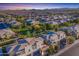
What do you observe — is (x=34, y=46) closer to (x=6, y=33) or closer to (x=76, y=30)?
(x=6, y=33)

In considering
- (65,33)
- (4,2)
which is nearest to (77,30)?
(65,33)

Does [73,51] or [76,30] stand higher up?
[76,30]

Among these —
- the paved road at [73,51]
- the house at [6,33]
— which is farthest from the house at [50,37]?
the house at [6,33]

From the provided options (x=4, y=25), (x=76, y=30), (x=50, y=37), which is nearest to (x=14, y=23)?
(x=4, y=25)

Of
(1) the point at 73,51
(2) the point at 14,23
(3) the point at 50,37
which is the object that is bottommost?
(1) the point at 73,51

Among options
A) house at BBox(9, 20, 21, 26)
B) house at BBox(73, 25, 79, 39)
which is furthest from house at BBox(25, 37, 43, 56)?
house at BBox(73, 25, 79, 39)

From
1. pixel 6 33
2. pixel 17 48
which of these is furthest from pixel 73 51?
pixel 6 33

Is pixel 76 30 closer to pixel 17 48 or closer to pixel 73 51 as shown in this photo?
pixel 73 51

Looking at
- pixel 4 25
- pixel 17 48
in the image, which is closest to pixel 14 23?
pixel 4 25

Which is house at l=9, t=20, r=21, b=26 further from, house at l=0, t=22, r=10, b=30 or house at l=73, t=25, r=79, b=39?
house at l=73, t=25, r=79, b=39

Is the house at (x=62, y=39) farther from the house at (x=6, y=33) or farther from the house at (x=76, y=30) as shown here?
the house at (x=6, y=33)

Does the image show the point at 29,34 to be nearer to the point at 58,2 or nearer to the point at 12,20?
the point at 12,20
